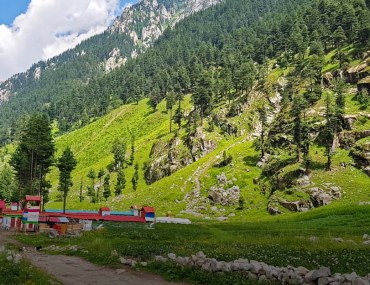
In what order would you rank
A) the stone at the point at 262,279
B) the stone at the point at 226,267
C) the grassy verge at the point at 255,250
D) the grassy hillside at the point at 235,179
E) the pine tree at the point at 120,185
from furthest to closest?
the pine tree at the point at 120,185
the grassy hillside at the point at 235,179
the grassy verge at the point at 255,250
the stone at the point at 226,267
the stone at the point at 262,279

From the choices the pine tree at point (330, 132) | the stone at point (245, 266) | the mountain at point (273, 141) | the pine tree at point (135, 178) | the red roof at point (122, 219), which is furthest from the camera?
the pine tree at point (135, 178)

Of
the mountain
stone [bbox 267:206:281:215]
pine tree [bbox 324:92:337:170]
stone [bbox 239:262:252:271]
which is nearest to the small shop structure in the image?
the mountain

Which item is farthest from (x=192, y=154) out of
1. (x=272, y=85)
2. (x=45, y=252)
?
(x=45, y=252)

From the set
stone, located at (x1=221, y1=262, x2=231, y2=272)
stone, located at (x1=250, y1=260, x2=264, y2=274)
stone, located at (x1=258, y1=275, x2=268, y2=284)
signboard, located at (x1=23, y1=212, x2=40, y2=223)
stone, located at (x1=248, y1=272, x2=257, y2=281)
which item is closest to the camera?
stone, located at (x1=258, y1=275, x2=268, y2=284)

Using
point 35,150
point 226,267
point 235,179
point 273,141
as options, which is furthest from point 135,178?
point 226,267

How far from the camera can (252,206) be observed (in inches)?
3634

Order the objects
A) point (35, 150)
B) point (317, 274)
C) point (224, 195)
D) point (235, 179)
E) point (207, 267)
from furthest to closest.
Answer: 1. point (235, 179)
2. point (224, 195)
3. point (35, 150)
4. point (207, 267)
5. point (317, 274)

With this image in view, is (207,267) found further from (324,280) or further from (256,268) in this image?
(324,280)

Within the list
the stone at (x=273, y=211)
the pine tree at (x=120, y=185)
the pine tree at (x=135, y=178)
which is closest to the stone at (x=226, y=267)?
the stone at (x=273, y=211)

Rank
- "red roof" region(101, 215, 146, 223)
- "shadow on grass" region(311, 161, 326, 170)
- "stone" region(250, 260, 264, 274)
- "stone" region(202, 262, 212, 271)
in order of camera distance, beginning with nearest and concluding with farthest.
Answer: "stone" region(250, 260, 264, 274)
"stone" region(202, 262, 212, 271)
"red roof" region(101, 215, 146, 223)
"shadow on grass" region(311, 161, 326, 170)

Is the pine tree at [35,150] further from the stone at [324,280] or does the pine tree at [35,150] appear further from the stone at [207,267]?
the stone at [324,280]

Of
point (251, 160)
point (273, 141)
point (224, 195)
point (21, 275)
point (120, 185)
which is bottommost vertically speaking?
point (21, 275)

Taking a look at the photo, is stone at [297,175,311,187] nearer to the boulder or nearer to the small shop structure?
the boulder

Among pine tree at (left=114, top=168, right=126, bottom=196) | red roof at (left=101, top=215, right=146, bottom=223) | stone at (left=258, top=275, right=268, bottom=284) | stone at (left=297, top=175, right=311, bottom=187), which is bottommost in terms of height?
stone at (left=258, top=275, right=268, bottom=284)
